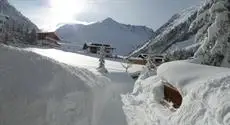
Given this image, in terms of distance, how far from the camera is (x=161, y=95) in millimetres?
15828

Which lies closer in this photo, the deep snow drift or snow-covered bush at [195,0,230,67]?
the deep snow drift

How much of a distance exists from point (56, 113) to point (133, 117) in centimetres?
577

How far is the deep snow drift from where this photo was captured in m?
10.2

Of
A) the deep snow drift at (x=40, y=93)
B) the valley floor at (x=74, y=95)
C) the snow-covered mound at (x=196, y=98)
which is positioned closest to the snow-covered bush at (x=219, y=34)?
the valley floor at (x=74, y=95)

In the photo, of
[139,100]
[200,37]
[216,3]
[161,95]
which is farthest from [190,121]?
[200,37]

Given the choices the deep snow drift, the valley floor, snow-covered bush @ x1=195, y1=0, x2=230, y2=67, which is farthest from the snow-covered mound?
snow-covered bush @ x1=195, y1=0, x2=230, y2=67

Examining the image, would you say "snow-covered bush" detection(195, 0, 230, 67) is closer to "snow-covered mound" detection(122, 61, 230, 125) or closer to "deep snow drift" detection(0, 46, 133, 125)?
"snow-covered mound" detection(122, 61, 230, 125)

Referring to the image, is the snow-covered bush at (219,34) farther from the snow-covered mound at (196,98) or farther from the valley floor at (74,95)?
the snow-covered mound at (196,98)

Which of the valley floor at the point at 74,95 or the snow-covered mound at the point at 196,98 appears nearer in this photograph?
the snow-covered mound at the point at 196,98

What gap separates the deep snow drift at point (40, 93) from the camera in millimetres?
10250

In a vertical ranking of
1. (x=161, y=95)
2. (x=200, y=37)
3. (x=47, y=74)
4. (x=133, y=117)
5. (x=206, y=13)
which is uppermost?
(x=206, y=13)

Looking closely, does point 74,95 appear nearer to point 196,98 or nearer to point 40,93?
point 40,93

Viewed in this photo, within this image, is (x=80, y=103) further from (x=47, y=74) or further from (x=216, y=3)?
(x=216, y=3)

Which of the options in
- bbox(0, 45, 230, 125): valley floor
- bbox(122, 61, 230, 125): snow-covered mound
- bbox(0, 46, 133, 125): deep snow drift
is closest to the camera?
bbox(122, 61, 230, 125): snow-covered mound
